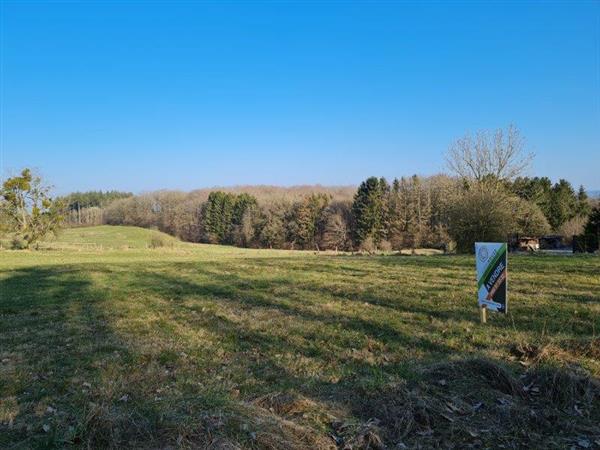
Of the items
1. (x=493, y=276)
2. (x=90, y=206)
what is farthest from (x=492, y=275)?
(x=90, y=206)

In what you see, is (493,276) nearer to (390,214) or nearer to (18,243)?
(18,243)

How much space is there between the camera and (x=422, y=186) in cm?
7038

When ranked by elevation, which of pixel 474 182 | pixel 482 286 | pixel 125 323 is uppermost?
pixel 474 182

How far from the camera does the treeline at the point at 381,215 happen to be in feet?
94.7

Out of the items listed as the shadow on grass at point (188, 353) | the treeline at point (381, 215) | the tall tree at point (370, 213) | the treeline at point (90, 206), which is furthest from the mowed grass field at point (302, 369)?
the treeline at point (90, 206)

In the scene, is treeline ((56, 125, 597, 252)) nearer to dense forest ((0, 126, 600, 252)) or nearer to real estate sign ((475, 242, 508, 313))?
dense forest ((0, 126, 600, 252))

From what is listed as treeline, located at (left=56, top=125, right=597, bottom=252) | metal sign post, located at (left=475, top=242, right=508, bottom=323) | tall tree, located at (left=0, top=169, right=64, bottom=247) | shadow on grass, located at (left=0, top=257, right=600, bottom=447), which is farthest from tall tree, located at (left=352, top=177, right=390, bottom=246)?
metal sign post, located at (left=475, top=242, right=508, bottom=323)

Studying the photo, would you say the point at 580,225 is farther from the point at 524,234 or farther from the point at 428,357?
the point at 428,357

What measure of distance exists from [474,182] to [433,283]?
2328 cm

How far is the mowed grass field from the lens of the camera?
3.41m

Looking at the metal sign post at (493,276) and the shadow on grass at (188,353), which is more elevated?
the metal sign post at (493,276)

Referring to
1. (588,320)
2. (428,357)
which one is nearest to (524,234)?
(588,320)

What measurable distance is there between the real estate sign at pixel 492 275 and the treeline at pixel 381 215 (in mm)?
22569

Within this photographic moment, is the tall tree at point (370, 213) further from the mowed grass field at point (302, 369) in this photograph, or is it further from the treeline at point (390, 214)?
the mowed grass field at point (302, 369)
